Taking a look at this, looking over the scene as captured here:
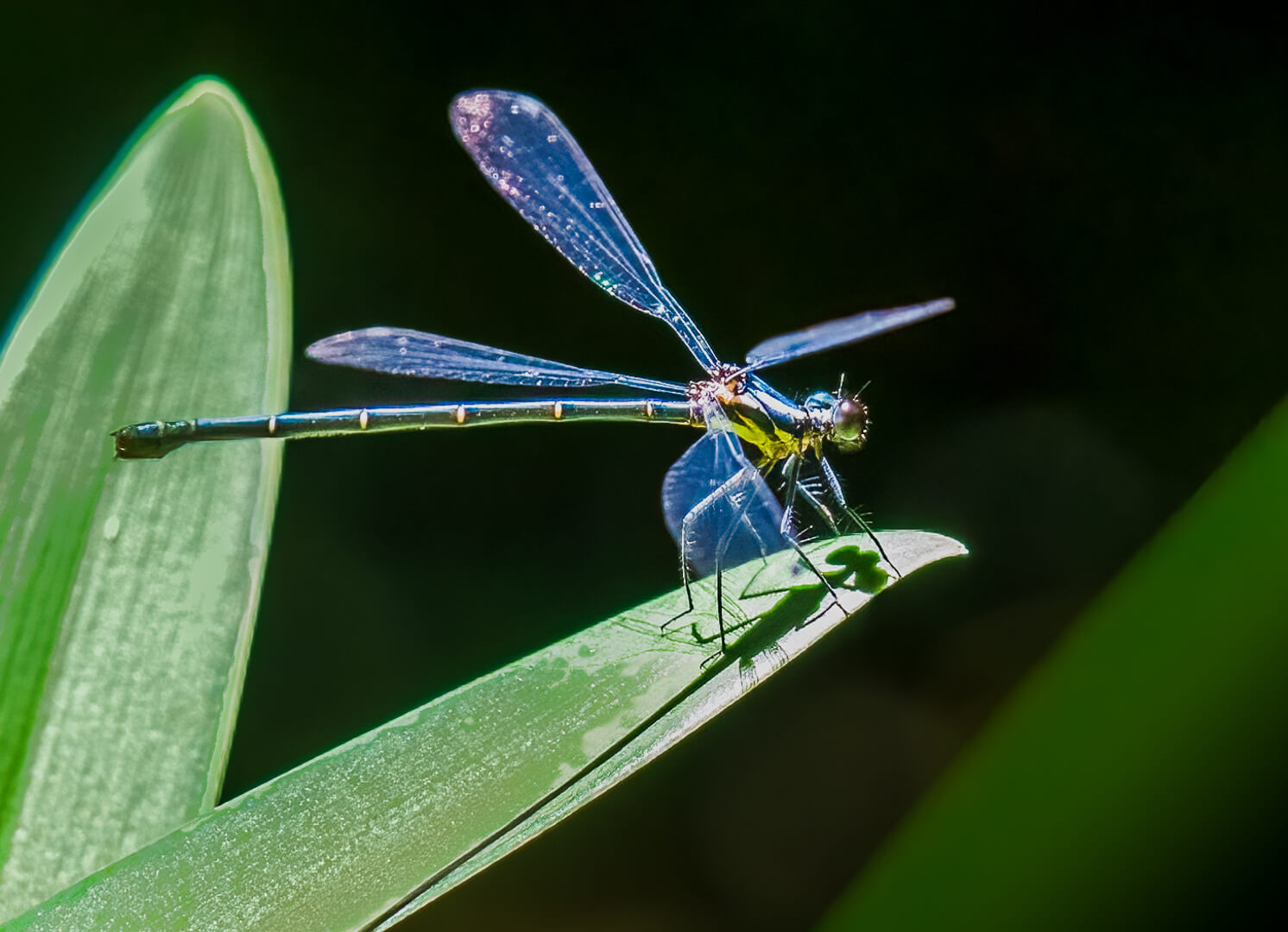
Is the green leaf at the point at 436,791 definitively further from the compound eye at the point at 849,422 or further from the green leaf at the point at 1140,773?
the compound eye at the point at 849,422

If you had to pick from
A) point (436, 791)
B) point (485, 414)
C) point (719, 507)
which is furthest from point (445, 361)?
point (436, 791)

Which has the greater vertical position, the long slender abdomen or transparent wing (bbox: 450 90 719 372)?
transparent wing (bbox: 450 90 719 372)

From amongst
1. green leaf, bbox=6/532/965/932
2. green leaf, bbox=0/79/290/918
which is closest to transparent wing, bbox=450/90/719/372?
green leaf, bbox=0/79/290/918

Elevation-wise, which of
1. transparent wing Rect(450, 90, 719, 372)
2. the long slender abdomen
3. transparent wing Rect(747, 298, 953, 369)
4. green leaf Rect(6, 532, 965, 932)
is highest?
transparent wing Rect(450, 90, 719, 372)

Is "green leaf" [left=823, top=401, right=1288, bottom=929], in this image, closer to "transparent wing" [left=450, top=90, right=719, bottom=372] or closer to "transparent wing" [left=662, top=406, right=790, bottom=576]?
"transparent wing" [left=662, top=406, right=790, bottom=576]

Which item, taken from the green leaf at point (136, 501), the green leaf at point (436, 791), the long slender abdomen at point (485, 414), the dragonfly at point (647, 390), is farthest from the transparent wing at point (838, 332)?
the green leaf at point (136, 501)

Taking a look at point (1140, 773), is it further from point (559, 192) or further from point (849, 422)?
point (559, 192)
